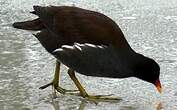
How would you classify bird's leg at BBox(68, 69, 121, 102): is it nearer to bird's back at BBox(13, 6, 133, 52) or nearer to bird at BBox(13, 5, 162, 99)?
bird at BBox(13, 5, 162, 99)

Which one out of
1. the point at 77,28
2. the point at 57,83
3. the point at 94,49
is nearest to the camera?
the point at 94,49

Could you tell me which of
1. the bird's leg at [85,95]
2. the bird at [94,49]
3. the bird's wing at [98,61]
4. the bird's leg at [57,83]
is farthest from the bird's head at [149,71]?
the bird's leg at [57,83]

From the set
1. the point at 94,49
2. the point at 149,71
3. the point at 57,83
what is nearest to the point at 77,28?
the point at 94,49

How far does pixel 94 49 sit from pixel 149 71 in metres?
0.41

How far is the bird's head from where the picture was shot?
376cm

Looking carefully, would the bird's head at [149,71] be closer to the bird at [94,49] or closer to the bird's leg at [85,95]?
the bird at [94,49]

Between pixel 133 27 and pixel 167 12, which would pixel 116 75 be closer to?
pixel 133 27

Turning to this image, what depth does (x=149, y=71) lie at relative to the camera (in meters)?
3.79

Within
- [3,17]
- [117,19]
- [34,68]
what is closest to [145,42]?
[117,19]

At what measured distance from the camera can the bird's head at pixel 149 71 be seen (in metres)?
3.76

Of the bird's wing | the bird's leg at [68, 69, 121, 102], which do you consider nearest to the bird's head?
the bird's wing

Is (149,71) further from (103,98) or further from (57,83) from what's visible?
(57,83)

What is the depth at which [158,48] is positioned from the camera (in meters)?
4.92

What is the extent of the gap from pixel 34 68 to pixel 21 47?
610 mm
